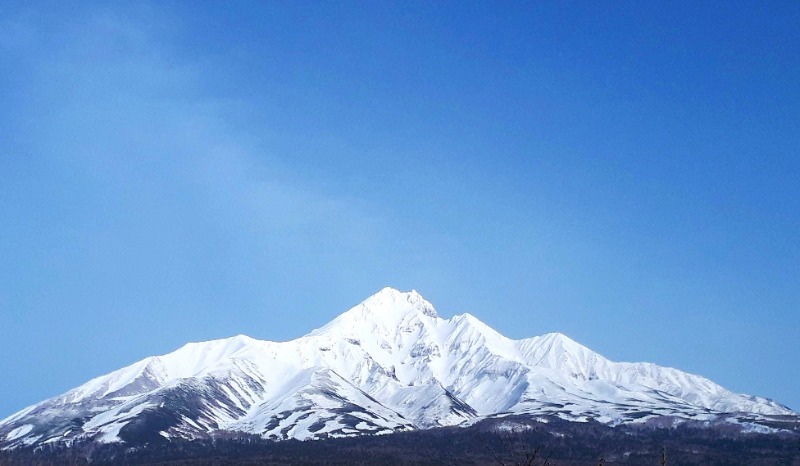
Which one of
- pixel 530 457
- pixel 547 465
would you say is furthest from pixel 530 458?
pixel 547 465

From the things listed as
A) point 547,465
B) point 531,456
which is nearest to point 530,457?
point 531,456

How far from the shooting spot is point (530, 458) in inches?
706

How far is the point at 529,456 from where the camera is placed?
18594 mm

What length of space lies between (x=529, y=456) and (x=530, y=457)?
0.27 metres

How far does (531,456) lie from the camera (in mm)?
18391

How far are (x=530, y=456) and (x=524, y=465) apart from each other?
0.93 meters

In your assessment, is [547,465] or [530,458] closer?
[530,458]

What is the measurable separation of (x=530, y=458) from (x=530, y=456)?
1.95 ft

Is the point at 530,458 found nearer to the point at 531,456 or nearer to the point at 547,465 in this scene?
the point at 531,456

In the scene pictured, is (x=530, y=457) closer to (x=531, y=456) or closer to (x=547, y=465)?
(x=531, y=456)

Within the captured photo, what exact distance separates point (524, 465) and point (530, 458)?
1.50 meters

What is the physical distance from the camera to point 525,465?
19094 mm

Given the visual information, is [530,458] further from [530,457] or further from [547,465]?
[547,465]

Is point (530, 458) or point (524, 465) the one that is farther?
point (524, 465)
